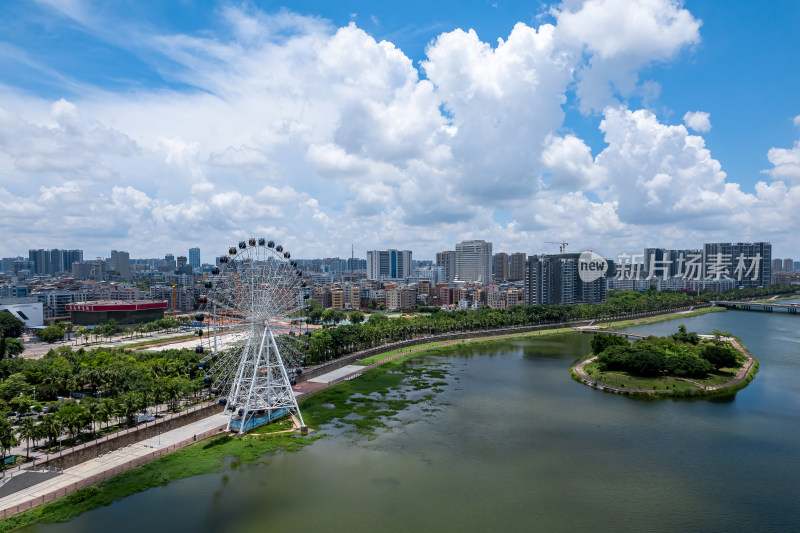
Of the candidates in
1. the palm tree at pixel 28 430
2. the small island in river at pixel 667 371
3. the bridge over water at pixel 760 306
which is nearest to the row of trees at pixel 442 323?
the bridge over water at pixel 760 306

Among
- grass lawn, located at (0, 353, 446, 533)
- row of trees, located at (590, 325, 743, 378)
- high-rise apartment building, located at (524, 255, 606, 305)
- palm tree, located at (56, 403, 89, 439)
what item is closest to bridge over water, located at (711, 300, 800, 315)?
high-rise apartment building, located at (524, 255, 606, 305)

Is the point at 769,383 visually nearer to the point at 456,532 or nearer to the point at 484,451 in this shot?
the point at 484,451

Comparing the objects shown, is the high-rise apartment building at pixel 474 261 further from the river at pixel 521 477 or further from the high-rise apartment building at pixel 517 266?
the river at pixel 521 477

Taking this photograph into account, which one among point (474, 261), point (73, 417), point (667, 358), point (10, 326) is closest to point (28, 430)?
point (73, 417)

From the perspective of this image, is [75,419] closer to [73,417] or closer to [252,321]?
[73,417]

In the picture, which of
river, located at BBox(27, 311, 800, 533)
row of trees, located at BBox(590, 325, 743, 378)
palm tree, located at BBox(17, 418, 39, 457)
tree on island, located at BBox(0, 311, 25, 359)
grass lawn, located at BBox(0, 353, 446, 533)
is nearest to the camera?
river, located at BBox(27, 311, 800, 533)

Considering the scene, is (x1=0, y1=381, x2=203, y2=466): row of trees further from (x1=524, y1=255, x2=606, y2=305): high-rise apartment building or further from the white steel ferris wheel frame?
(x1=524, y1=255, x2=606, y2=305): high-rise apartment building

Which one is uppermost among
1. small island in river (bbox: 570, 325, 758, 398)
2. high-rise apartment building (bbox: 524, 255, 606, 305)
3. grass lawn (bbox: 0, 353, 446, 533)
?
high-rise apartment building (bbox: 524, 255, 606, 305)
